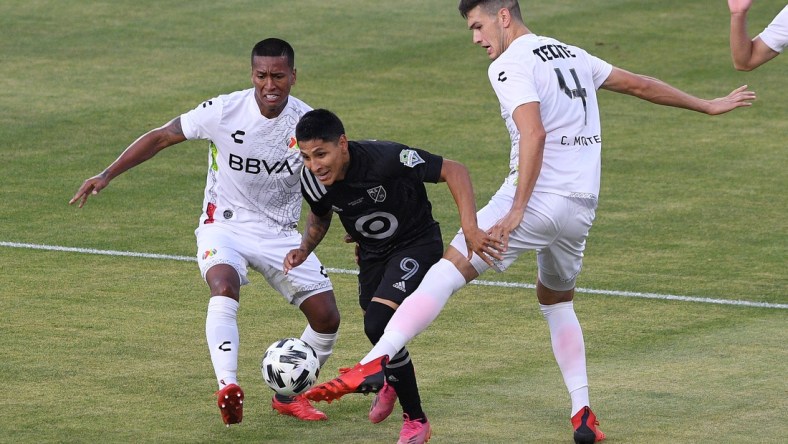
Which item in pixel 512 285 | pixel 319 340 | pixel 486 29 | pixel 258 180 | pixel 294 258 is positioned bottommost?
pixel 512 285

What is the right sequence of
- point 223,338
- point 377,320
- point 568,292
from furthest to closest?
point 568,292 < point 223,338 < point 377,320

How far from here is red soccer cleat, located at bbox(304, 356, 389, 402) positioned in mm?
6863

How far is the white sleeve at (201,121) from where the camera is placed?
8.63 meters

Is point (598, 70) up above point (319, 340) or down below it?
above

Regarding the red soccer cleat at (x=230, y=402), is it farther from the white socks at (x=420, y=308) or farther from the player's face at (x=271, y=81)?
the player's face at (x=271, y=81)

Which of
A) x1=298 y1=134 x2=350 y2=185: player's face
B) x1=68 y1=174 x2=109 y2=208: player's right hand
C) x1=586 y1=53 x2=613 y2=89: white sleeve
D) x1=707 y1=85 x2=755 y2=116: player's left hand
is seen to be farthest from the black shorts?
x1=707 y1=85 x2=755 y2=116: player's left hand

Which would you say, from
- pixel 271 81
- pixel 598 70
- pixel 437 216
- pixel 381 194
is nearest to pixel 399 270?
pixel 381 194

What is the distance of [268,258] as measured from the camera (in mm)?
8586

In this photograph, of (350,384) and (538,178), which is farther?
(538,178)

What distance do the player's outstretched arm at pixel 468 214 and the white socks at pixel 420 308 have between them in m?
0.15

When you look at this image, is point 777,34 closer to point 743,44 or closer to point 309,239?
point 743,44

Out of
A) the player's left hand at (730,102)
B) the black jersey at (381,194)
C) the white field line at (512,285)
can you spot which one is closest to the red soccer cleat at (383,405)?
the black jersey at (381,194)

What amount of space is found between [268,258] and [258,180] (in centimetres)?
48

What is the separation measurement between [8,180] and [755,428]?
30.0 ft
